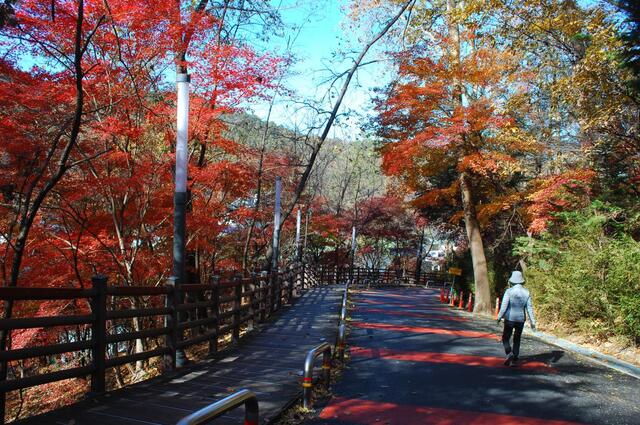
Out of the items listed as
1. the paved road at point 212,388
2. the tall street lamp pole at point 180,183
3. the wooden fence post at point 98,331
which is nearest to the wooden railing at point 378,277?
the paved road at point 212,388

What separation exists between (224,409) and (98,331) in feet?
9.51

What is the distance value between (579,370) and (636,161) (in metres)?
6.92

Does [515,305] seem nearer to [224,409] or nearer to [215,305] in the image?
[215,305]

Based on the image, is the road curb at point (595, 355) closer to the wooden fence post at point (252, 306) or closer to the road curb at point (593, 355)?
the road curb at point (593, 355)

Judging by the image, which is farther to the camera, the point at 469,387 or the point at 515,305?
the point at 515,305

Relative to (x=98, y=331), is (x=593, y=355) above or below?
below

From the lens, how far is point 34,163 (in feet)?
34.8

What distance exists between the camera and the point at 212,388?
5.70 metres

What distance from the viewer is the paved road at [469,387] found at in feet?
18.0

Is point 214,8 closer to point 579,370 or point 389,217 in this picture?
point 579,370

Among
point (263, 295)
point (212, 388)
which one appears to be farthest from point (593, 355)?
point (212, 388)

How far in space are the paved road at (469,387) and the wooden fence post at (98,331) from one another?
2.31m

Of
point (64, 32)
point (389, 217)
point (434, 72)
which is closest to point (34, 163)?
point (64, 32)

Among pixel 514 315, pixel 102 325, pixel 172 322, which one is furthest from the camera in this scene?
pixel 514 315
